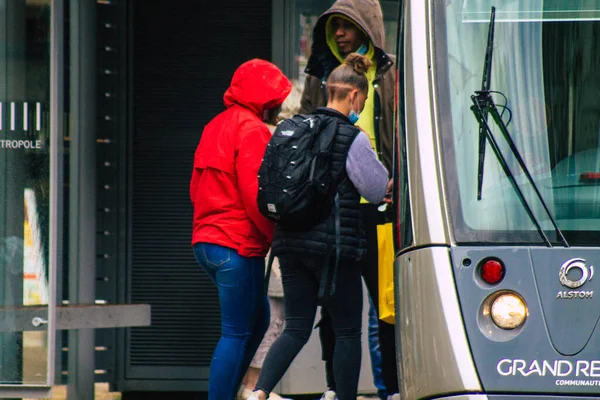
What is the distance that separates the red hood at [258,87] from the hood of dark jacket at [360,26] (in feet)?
1.73

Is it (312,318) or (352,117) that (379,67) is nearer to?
(352,117)

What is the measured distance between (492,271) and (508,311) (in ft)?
0.51

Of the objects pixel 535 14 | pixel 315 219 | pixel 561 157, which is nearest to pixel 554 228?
pixel 561 157

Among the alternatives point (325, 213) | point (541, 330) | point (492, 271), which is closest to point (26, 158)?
point (325, 213)

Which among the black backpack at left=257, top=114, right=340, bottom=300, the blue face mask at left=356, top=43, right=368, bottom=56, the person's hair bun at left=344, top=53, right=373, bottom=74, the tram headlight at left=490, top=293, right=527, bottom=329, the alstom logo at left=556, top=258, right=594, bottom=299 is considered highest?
the blue face mask at left=356, top=43, right=368, bottom=56

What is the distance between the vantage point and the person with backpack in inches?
224

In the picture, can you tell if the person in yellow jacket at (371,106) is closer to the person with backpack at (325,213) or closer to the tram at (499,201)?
the person with backpack at (325,213)

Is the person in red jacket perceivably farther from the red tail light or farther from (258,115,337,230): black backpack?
the red tail light

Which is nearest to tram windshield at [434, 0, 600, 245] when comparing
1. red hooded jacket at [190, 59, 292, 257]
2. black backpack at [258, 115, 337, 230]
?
black backpack at [258, 115, 337, 230]

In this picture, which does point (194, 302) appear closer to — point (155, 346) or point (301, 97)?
point (155, 346)

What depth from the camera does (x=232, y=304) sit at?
6098 millimetres

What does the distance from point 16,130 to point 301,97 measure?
Answer: 65.5 inches

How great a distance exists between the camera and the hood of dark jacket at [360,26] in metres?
6.49

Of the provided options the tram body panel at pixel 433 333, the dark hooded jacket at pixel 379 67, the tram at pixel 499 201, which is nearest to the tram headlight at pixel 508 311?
the tram at pixel 499 201
